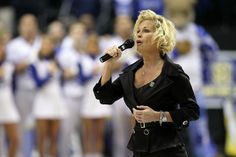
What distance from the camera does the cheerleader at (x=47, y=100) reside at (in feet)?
30.3

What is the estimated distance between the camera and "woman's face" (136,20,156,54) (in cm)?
482

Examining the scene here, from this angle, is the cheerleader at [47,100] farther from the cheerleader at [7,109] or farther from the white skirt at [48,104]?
the cheerleader at [7,109]

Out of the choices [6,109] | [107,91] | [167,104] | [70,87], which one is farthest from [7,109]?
[167,104]

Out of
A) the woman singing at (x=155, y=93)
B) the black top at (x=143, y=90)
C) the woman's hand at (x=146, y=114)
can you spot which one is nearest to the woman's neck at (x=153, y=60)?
the woman singing at (x=155, y=93)

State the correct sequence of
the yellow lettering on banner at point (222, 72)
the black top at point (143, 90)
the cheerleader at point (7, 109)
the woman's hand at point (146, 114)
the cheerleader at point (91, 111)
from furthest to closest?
the yellow lettering on banner at point (222, 72), the cheerleader at point (91, 111), the cheerleader at point (7, 109), the black top at point (143, 90), the woman's hand at point (146, 114)

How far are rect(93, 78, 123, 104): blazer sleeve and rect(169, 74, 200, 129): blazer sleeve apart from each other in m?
0.43

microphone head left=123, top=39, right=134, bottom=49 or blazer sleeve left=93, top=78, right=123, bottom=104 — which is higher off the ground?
microphone head left=123, top=39, right=134, bottom=49

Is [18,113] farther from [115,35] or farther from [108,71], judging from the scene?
[108,71]

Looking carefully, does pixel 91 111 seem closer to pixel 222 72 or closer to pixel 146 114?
pixel 222 72

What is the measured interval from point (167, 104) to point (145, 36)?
47cm

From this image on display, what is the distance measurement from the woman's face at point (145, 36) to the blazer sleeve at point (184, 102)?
293 mm

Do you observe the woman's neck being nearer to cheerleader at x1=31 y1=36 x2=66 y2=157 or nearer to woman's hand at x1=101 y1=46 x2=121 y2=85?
woman's hand at x1=101 y1=46 x2=121 y2=85

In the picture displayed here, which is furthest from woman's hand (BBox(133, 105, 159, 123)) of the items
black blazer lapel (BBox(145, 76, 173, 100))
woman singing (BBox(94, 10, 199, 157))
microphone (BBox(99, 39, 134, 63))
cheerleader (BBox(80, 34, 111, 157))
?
cheerleader (BBox(80, 34, 111, 157))

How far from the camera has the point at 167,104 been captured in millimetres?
4805
